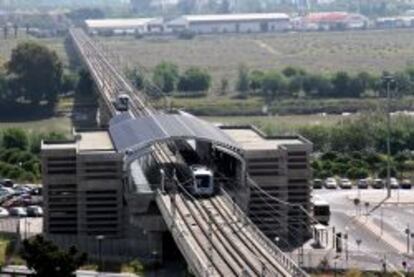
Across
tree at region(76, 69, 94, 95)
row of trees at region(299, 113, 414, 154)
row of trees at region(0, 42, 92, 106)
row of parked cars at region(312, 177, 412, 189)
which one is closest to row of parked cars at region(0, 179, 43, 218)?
row of parked cars at region(312, 177, 412, 189)

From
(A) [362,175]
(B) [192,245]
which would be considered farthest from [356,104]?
(B) [192,245]

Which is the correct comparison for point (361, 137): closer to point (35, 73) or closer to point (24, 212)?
point (24, 212)

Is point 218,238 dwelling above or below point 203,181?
below

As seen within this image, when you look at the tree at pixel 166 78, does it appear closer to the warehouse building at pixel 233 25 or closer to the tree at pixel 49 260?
the tree at pixel 49 260

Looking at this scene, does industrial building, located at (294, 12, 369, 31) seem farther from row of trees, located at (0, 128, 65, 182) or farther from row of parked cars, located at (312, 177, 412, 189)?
row of parked cars, located at (312, 177, 412, 189)

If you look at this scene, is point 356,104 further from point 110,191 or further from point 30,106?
point 110,191

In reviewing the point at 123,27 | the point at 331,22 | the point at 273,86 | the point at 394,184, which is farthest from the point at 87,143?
the point at 331,22
